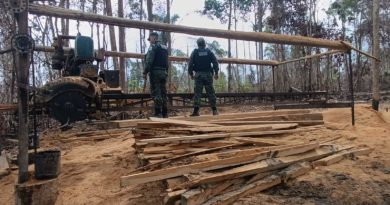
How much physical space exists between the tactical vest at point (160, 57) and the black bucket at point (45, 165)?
12.6 feet

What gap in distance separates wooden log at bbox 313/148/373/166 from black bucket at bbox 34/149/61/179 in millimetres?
3338

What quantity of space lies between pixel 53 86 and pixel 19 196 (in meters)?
3.58

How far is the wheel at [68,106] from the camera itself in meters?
7.50

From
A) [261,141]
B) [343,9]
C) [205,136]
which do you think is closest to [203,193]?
[205,136]

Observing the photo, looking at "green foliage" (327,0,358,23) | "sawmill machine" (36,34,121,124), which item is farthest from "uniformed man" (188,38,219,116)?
"green foliage" (327,0,358,23)

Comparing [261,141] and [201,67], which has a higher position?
[201,67]

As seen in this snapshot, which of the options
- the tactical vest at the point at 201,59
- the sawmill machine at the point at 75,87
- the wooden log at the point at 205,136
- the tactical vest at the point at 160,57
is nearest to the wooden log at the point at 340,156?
the wooden log at the point at 205,136

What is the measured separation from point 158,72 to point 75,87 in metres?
1.76

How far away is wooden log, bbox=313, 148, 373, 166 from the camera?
4.99 m

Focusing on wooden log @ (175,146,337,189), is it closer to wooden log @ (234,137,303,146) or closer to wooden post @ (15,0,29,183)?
wooden log @ (234,137,303,146)

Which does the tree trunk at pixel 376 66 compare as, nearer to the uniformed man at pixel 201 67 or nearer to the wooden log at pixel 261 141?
the uniformed man at pixel 201 67

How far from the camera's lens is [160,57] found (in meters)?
8.20

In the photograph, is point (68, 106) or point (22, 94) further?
point (68, 106)

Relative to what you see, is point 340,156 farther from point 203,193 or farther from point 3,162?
point 3,162
